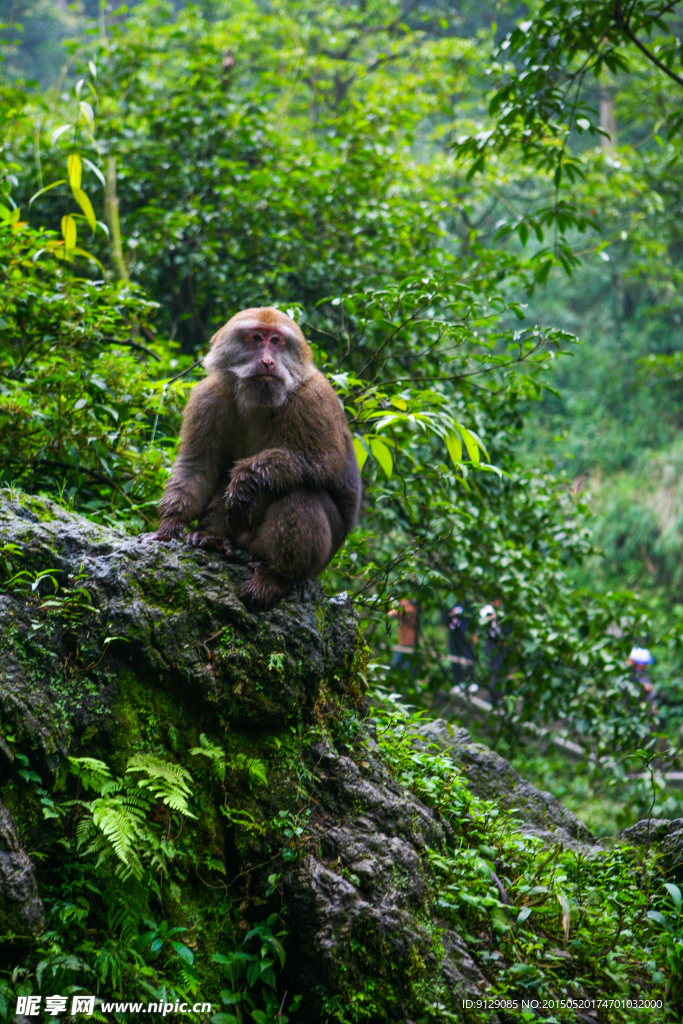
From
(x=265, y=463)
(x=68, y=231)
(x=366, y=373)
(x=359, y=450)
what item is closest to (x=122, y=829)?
(x=265, y=463)

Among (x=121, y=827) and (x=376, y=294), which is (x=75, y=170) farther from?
(x=121, y=827)

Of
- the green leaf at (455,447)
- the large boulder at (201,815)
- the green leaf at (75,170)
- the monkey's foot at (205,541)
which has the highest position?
the green leaf at (75,170)

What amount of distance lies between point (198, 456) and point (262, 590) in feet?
2.51

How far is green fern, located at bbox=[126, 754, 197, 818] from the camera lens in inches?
87.3

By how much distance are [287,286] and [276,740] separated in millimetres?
4981

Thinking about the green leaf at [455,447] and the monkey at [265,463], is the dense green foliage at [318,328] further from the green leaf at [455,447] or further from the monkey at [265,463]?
the monkey at [265,463]

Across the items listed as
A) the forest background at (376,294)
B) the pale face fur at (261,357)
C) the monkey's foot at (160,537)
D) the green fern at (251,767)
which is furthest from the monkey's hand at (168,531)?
the green fern at (251,767)

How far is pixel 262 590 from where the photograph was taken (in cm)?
291

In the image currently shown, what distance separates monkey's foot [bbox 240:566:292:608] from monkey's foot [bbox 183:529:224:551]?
0.22m

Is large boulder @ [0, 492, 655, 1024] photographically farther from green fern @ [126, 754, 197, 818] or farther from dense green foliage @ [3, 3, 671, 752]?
dense green foliage @ [3, 3, 671, 752]

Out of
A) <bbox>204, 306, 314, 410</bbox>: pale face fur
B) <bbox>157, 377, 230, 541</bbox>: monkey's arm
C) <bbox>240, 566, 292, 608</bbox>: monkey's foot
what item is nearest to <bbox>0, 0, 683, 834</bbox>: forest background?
<bbox>157, 377, 230, 541</bbox>: monkey's arm

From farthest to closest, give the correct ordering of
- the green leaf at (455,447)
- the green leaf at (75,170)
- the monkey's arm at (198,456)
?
the green leaf at (75,170) < the green leaf at (455,447) < the monkey's arm at (198,456)

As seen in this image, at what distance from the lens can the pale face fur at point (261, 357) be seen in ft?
10.6

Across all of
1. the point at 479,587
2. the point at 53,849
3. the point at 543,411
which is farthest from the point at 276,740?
the point at 543,411
